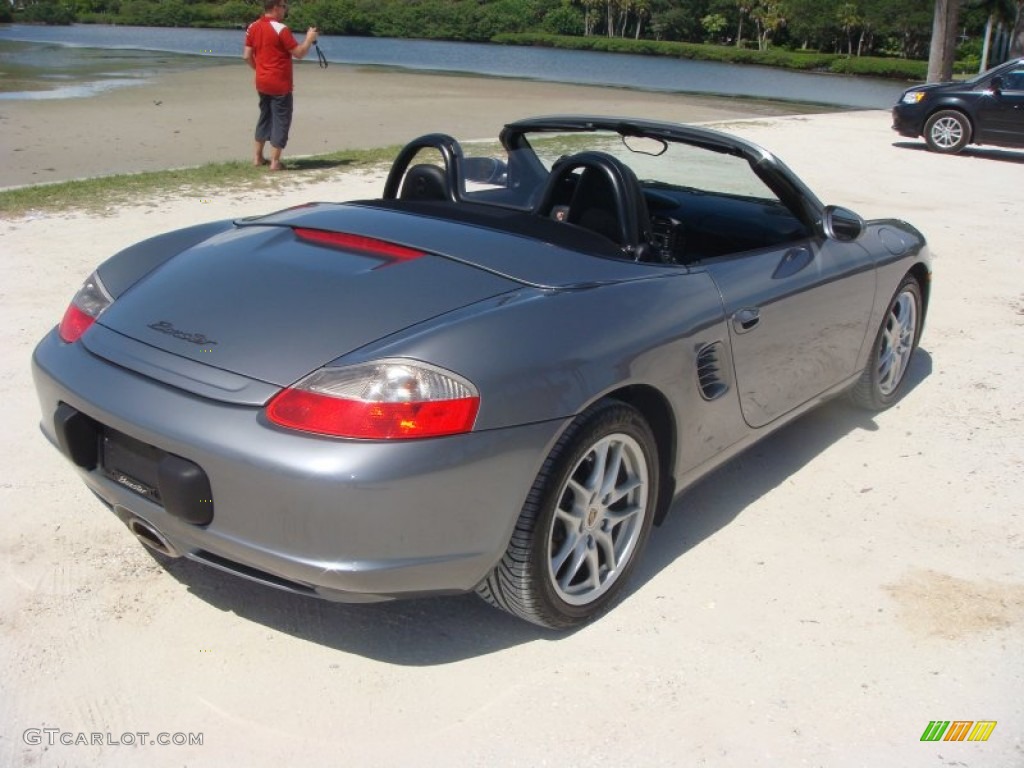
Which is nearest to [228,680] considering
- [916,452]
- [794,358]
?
[794,358]

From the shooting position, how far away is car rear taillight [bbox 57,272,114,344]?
10.3 feet

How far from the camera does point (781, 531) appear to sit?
12.3 feet

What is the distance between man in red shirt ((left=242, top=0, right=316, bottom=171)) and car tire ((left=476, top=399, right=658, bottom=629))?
8848mm

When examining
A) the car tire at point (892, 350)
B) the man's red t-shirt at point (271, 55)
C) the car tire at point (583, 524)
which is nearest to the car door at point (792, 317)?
the car tire at point (892, 350)

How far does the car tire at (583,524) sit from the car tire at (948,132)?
48.9ft

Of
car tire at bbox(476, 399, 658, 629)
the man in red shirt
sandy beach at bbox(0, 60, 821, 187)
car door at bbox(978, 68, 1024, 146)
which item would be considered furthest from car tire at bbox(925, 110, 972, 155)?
car tire at bbox(476, 399, 658, 629)

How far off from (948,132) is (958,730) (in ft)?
50.3

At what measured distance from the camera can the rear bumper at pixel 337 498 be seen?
7.99ft

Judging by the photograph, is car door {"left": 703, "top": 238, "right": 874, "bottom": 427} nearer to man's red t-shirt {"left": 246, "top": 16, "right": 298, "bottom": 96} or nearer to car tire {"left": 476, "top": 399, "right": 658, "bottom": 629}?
car tire {"left": 476, "top": 399, "right": 658, "bottom": 629}

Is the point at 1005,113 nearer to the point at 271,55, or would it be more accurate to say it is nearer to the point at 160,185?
the point at 271,55

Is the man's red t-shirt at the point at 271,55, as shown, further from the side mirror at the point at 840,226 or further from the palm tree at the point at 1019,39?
the palm tree at the point at 1019,39

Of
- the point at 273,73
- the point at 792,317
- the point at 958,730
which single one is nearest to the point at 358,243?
the point at 792,317

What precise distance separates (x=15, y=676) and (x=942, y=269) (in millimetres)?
6985

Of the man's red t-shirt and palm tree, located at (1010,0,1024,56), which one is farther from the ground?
palm tree, located at (1010,0,1024,56)
